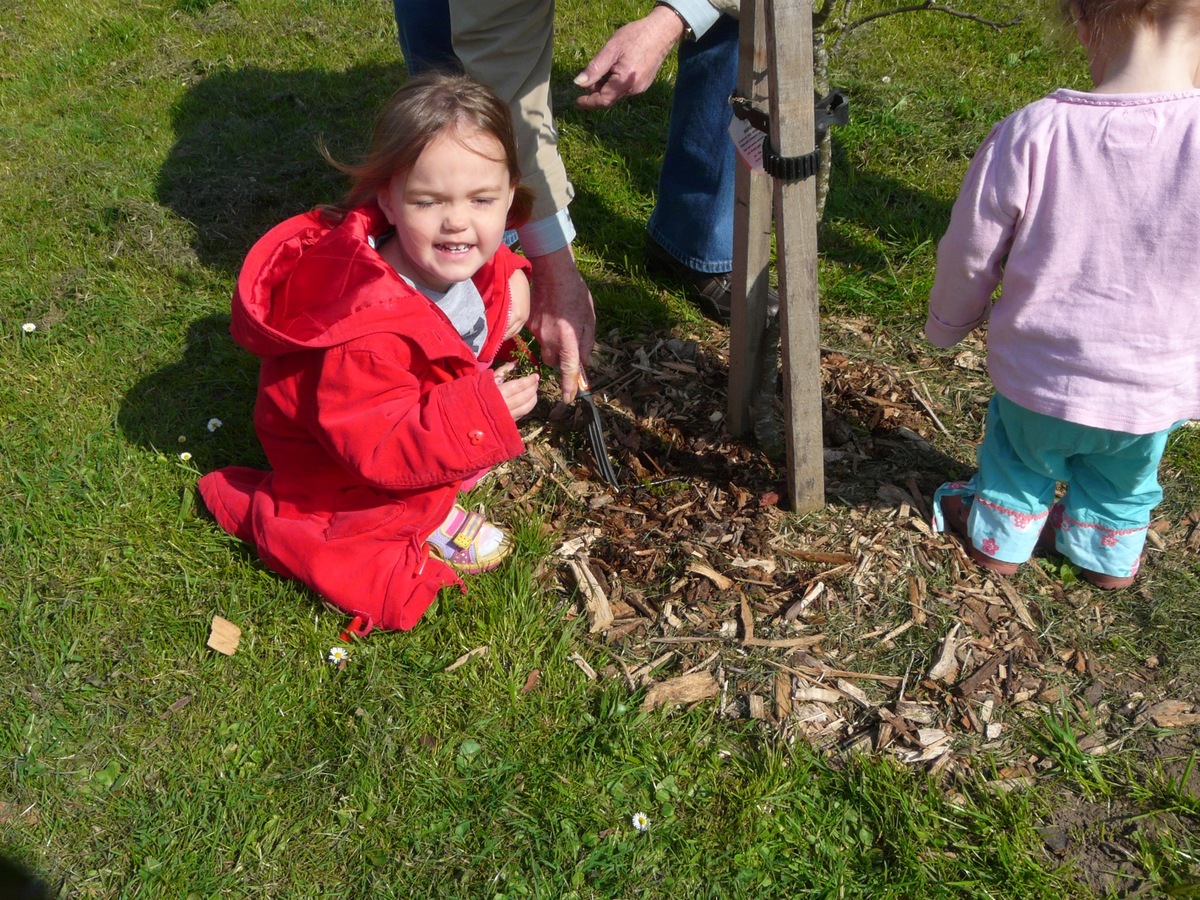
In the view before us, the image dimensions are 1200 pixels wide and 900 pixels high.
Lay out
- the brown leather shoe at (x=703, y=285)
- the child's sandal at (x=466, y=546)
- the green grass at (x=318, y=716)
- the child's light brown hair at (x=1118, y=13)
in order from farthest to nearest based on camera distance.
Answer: the brown leather shoe at (x=703, y=285)
the child's sandal at (x=466, y=546)
the green grass at (x=318, y=716)
the child's light brown hair at (x=1118, y=13)

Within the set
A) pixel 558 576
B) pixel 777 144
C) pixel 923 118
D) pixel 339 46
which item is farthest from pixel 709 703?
pixel 339 46

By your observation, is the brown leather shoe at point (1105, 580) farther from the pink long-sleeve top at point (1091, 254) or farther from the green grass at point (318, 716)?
the pink long-sleeve top at point (1091, 254)

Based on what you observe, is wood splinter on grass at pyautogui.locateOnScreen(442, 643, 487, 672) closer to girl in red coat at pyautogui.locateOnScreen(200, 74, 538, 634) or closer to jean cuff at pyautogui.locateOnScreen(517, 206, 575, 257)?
girl in red coat at pyautogui.locateOnScreen(200, 74, 538, 634)

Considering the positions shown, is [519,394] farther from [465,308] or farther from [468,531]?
[468,531]

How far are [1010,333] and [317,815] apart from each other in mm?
2210

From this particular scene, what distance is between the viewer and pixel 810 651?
281cm

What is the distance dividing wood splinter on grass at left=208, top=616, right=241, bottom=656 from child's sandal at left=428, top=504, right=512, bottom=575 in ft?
2.12

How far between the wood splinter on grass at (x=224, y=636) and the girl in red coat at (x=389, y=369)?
23 cm

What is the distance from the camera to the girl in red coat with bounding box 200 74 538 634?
255 centimetres

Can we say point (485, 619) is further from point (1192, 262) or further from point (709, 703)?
point (1192, 262)

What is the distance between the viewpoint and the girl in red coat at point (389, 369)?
2555 mm

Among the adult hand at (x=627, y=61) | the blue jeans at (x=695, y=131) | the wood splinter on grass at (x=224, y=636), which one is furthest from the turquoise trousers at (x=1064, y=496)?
the wood splinter on grass at (x=224, y=636)

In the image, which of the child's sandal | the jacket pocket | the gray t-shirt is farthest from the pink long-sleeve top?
the jacket pocket

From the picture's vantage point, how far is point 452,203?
267 cm
